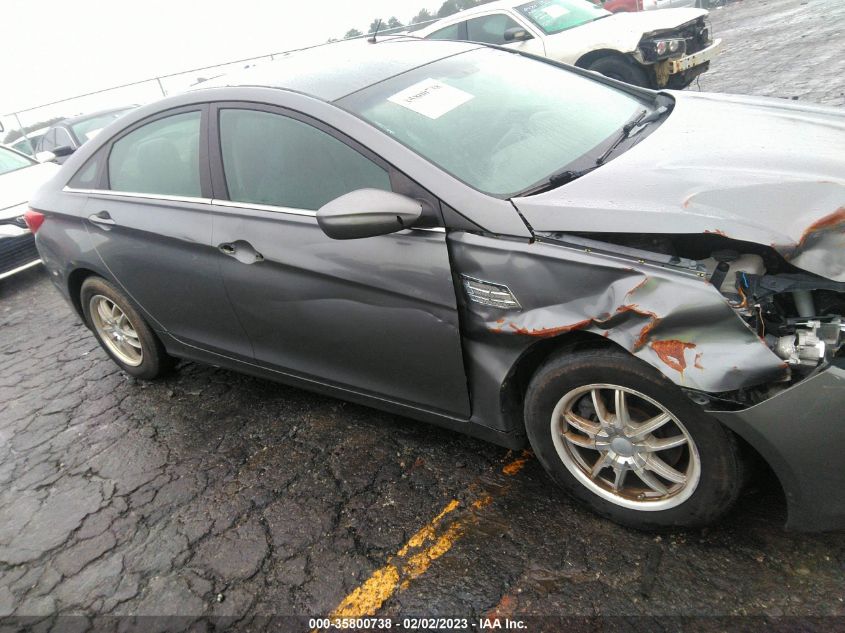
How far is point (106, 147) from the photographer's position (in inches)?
144

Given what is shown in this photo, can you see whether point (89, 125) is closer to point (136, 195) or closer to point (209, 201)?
point (136, 195)

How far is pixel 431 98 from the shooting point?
282 centimetres

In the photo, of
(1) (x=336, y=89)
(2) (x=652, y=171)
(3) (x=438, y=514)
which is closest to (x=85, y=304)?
(1) (x=336, y=89)

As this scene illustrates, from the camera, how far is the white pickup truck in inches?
293

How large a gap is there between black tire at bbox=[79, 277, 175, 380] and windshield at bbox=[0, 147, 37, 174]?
4.72 m

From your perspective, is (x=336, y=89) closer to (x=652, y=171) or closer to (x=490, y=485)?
(x=652, y=171)

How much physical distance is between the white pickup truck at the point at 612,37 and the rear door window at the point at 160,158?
5418mm

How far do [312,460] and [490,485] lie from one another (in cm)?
88

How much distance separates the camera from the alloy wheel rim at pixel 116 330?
3963mm

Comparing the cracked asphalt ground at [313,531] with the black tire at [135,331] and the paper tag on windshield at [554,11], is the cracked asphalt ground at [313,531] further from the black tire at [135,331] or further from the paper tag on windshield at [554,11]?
the paper tag on windshield at [554,11]

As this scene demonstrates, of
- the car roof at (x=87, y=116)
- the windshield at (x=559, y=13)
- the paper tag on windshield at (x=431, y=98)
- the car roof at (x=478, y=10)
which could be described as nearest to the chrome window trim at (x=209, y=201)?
the paper tag on windshield at (x=431, y=98)

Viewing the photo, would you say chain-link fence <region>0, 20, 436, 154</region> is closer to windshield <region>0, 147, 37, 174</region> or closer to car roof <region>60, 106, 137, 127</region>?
car roof <region>60, 106, 137, 127</region>

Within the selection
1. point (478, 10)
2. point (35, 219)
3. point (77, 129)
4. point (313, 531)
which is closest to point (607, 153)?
point (313, 531)

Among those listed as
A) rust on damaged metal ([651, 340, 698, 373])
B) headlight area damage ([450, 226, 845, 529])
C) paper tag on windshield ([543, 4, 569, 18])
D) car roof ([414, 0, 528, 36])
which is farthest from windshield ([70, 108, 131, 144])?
rust on damaged metal ([651, 340, 698, 373])
